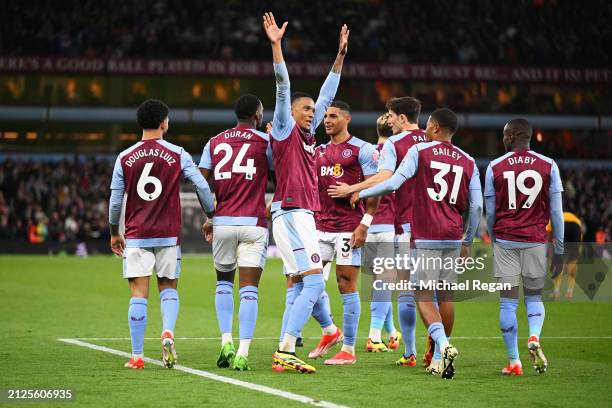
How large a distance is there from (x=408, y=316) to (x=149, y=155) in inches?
114

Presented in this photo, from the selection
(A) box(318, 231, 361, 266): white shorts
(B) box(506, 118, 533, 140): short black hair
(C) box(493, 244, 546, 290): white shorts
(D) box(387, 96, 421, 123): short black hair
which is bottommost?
(C) box(493, 244, 546, 290): white shorts

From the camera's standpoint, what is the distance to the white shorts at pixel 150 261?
31.6 ft

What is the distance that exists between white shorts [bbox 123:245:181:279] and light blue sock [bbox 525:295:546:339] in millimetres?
3278

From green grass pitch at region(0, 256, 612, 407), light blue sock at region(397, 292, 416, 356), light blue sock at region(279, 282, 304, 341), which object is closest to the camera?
green grass pitch at region(0, 256, 612, 407)

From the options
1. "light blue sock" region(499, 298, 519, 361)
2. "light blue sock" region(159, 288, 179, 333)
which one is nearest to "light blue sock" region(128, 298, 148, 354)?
"light blue sock" region(159, 288, 179, 333)

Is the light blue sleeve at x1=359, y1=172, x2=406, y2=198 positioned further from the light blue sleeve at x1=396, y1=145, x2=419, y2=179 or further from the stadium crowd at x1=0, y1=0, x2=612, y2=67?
the stadium crowd at x1=0, y1=0, x2=612, y2=67

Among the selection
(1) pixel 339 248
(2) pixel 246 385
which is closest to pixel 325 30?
(1) pixel 339 248

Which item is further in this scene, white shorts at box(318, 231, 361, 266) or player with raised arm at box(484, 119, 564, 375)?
white shorts at box(318, 231, 361, 266)

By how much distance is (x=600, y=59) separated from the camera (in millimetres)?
44312

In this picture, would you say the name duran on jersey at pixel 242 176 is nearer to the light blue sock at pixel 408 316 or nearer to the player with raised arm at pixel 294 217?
the player with raised arm at pixel 294 217

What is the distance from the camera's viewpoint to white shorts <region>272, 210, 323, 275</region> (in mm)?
9352

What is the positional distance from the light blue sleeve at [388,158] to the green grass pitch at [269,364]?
1.88 m

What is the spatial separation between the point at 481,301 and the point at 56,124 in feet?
87.3

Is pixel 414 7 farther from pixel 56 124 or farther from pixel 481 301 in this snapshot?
pixel 481 301
